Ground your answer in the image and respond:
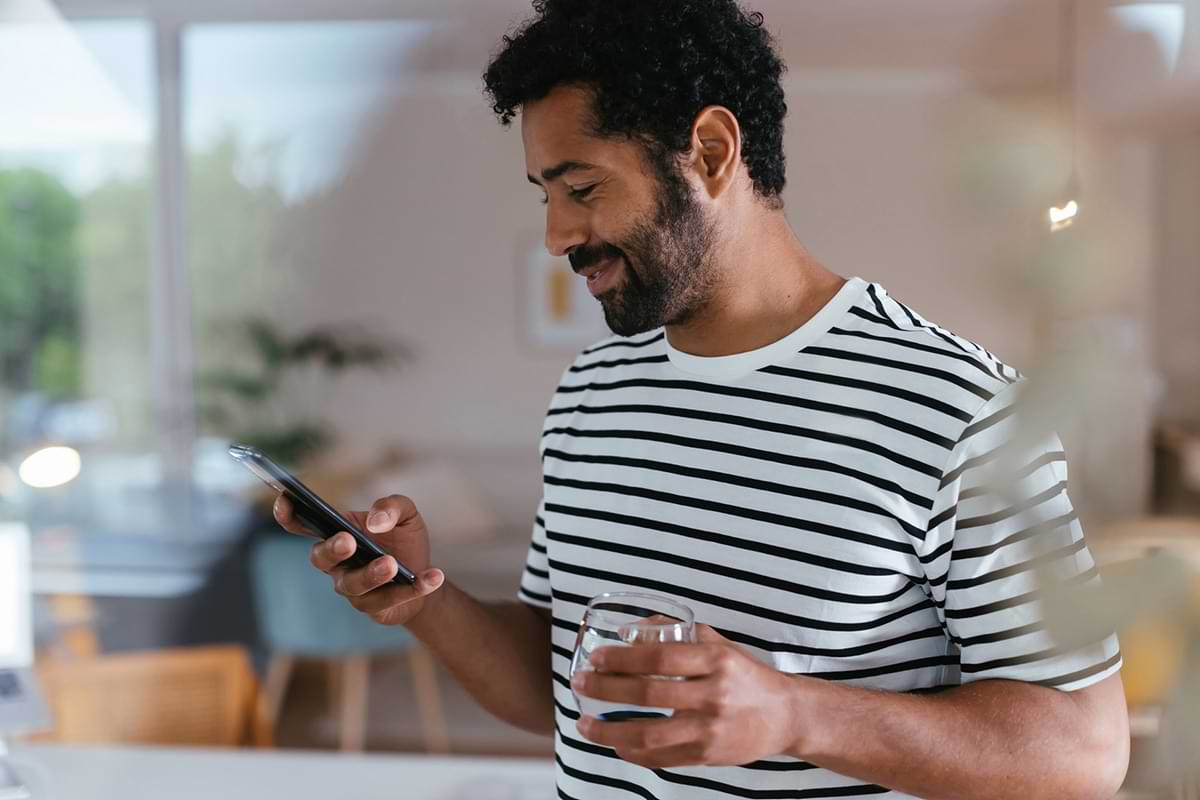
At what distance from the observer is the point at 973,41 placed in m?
2.99

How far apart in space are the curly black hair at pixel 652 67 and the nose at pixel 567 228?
8 centimetres

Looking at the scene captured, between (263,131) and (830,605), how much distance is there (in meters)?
2.66

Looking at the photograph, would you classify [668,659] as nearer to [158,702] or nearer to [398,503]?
[398,503]

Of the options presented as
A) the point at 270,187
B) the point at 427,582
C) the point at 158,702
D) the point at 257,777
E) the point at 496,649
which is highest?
the point at 270,187

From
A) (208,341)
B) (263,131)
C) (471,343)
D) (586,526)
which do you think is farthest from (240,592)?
(586,526)

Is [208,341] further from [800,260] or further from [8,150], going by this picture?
[800,260]

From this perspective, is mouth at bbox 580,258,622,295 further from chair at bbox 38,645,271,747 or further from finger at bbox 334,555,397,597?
chair at bbox 38,645,271,747

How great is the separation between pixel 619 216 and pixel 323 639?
2.32 metres

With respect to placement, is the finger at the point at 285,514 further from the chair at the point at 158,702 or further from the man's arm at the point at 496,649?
the chair at the point at 158,702

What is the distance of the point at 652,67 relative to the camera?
0.99m

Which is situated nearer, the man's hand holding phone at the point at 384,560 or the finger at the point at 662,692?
the finger at the point at 662,692

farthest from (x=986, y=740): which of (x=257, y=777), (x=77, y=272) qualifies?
(x=77, y=272)

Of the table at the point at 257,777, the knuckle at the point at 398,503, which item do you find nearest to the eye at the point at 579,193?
the knuckle at the point at 398,503

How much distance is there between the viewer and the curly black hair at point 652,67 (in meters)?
0.98
